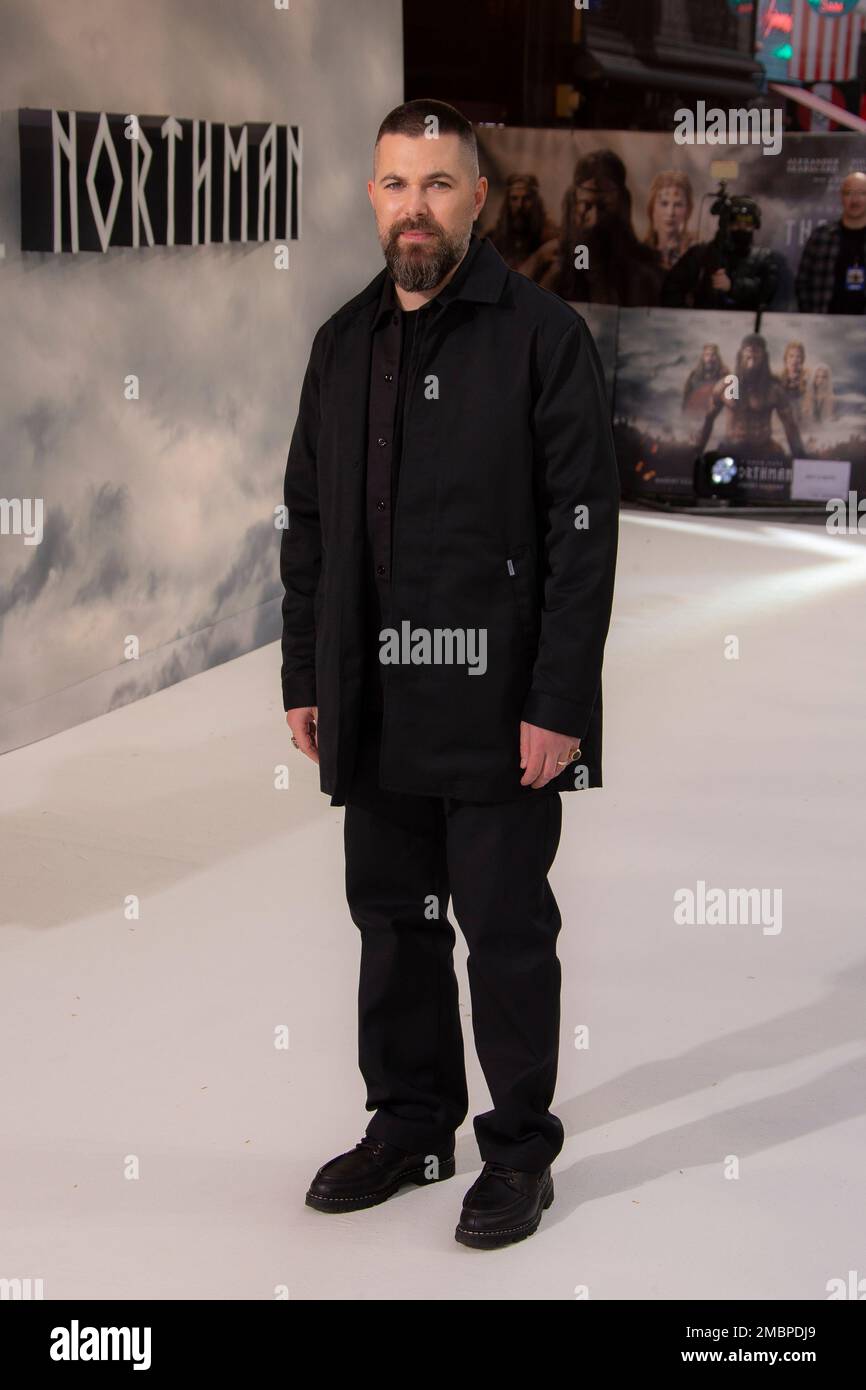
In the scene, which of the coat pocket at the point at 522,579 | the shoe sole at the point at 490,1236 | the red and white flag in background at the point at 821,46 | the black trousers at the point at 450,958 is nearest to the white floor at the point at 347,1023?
the shoe sole at the point at 490,1236

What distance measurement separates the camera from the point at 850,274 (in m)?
8.55

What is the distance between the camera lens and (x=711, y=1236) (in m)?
2.46

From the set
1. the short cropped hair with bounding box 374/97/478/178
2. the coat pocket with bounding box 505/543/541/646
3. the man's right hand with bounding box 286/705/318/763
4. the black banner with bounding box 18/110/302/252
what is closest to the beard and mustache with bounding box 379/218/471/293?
the short cropped hair with bounding box 374/97/478/178

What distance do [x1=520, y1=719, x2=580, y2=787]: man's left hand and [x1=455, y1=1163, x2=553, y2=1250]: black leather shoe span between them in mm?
603

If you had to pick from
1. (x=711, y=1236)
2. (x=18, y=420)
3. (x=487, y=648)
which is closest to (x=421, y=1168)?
(x=711, y=1236)

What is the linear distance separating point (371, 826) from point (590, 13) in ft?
29.3

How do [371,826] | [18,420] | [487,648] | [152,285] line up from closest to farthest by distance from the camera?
[487,648]
[371,826]
[18,420]
[152,285]

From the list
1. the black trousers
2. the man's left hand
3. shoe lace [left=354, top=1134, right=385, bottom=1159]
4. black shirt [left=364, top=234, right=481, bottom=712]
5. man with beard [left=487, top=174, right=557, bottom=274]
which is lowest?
shoe lace [left=354, top=1134, right=385, bottom=1159]

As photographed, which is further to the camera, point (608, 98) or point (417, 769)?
point (608, 98)

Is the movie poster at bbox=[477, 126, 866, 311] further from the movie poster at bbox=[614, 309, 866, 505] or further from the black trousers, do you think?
the black trousers

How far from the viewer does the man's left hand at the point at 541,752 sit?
2.26 m

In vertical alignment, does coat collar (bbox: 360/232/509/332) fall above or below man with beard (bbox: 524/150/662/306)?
below

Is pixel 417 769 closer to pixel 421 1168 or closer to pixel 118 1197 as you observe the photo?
pixel 421 1168

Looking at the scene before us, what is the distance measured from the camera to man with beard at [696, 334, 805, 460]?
28.3ft
